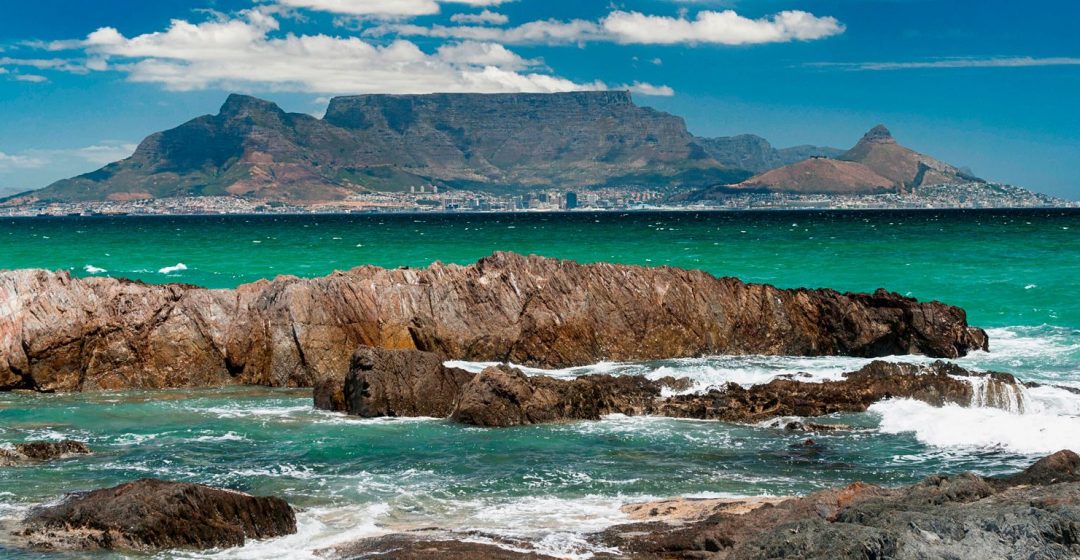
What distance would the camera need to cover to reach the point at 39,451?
1859 centimetres

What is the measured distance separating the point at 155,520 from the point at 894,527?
884 cm

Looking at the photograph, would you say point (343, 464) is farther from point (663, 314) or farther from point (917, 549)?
point (663, 314)

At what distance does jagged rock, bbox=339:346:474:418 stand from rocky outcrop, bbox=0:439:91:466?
594 cm

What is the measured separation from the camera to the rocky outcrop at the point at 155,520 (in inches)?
523

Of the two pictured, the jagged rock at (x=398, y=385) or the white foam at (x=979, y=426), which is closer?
the white foam at (x=979, y=426)

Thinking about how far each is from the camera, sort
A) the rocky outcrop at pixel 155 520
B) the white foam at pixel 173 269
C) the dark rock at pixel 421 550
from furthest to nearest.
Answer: the white foam at pixel 173 269 → the rocky outcrop at pixel 155 520 → the dark rock at pixel 421 550

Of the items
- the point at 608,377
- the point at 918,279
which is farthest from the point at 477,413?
the point at 918,279

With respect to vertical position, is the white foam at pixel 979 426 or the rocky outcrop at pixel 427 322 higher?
the rocky outcrop at pixel 427 322

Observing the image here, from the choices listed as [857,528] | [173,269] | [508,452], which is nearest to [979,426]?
[508,452]

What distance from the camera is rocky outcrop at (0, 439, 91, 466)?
59.8 feet

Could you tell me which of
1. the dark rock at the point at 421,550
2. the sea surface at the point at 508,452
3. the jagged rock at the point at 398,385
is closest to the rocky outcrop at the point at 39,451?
the sea surface at the point at 508,452

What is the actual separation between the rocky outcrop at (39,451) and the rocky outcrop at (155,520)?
448cm

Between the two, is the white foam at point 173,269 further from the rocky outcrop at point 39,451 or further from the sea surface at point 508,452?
the rocky outcrop at point 39,451

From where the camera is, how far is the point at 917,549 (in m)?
10.2
